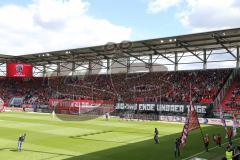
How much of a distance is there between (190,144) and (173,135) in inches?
281

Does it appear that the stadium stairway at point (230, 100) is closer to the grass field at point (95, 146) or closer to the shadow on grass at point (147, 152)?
the grass field at point (95, 146)

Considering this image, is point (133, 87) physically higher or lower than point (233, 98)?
higher

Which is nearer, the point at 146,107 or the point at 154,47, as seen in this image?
the point at 154,47

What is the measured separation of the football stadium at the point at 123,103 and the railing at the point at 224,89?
12 centimetres

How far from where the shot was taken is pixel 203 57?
2729 inches

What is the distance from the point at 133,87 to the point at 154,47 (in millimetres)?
12814

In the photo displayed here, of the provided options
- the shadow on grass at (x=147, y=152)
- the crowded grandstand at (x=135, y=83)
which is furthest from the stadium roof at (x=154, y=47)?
the shadow on grass at (x=147, y=152)

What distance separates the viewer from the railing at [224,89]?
59.9m

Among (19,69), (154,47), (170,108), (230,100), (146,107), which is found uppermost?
(154,47)

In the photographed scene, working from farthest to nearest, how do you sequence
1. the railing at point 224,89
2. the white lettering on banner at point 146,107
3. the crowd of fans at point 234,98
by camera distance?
the white lettering on banner at point 146,107
the railing at point 224,89
the crowd of fans at point 234,98

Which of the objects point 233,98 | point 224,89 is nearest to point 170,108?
point 224,89

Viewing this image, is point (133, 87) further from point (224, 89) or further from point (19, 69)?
point (19, 69)

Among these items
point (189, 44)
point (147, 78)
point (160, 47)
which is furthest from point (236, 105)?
point (147, 78)

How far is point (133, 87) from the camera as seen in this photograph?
244ft
